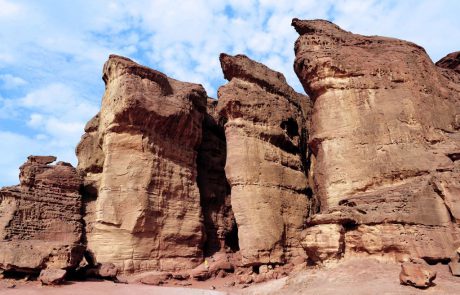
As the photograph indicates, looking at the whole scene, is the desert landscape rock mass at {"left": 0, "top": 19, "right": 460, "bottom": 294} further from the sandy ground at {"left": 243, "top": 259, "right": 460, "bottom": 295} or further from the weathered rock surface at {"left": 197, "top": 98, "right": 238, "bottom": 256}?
the sandy ground at {"left": 243, "top": 259, "right": 460, "bottom": 295}

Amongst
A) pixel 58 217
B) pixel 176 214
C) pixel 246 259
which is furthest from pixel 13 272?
pixel 246 259

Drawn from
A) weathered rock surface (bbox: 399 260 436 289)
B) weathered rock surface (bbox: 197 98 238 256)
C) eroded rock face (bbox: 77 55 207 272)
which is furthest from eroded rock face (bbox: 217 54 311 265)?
weathered rock surface (bbox: 399 260 436 289)

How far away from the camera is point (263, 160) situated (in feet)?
63.4

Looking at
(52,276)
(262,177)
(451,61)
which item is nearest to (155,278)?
(52,276)

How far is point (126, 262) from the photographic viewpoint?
17.3 meters

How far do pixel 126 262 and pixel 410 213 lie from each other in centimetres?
1107

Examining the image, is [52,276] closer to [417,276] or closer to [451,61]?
[417,276]

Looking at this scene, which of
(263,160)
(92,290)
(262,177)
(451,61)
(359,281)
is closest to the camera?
(359,281)

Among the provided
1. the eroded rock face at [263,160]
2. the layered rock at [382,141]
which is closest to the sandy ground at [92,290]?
the eroded rock face at [263,160]

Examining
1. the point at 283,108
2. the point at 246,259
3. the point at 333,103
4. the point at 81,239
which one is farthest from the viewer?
the point at 283,108

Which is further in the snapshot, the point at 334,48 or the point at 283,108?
the point at 283,108

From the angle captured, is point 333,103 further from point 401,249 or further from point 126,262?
point 126,262

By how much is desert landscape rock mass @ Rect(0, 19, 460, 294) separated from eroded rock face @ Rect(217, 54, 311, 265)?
2.5 inches

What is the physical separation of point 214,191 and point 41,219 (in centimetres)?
892
